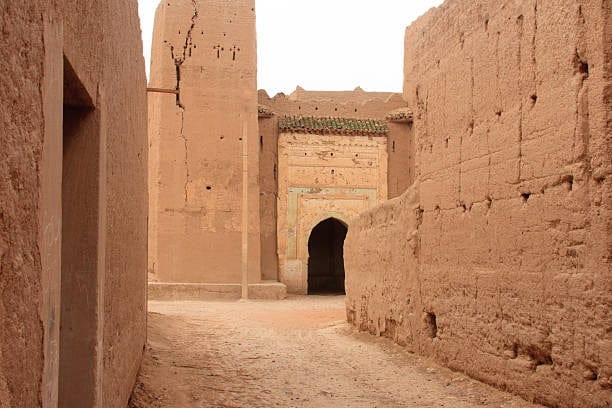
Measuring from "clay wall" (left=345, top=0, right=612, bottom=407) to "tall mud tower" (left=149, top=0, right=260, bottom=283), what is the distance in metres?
10.5

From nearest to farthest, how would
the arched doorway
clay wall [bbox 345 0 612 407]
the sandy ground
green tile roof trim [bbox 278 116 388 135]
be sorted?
clay wall [bbox 345 0 612 407], the sandy ground, green tile roof trim [bbox 278 116 388 135], the arched doorway

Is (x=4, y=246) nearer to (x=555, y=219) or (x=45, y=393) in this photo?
(x=45, y=393)

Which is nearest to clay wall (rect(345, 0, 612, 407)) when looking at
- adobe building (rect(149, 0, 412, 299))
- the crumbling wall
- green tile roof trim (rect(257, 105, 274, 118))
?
the crumbling wall

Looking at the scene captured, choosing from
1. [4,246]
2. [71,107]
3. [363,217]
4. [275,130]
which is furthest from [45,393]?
[275,130]

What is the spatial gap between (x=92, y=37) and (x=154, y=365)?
4074 mm

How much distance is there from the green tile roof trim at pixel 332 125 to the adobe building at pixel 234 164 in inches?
1.4

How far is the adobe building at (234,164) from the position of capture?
17547 millimetres

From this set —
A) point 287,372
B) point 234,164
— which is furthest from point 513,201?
point 234,164

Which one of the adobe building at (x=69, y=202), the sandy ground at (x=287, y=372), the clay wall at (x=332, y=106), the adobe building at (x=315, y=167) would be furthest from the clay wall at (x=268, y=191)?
the adobe building at (x=69, y=202)

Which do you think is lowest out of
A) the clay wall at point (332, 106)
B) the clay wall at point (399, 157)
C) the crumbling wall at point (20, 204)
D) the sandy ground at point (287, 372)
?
the sandy ground at point (287, 372)

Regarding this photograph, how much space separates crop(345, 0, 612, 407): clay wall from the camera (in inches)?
172

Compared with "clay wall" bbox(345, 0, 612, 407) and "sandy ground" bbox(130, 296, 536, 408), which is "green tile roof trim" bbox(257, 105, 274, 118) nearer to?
"sandy ground" bbox(130, 296, 536, 408)

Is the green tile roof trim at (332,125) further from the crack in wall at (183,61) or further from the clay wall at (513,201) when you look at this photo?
the clay wall at (513,201)

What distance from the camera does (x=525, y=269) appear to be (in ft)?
16.9
